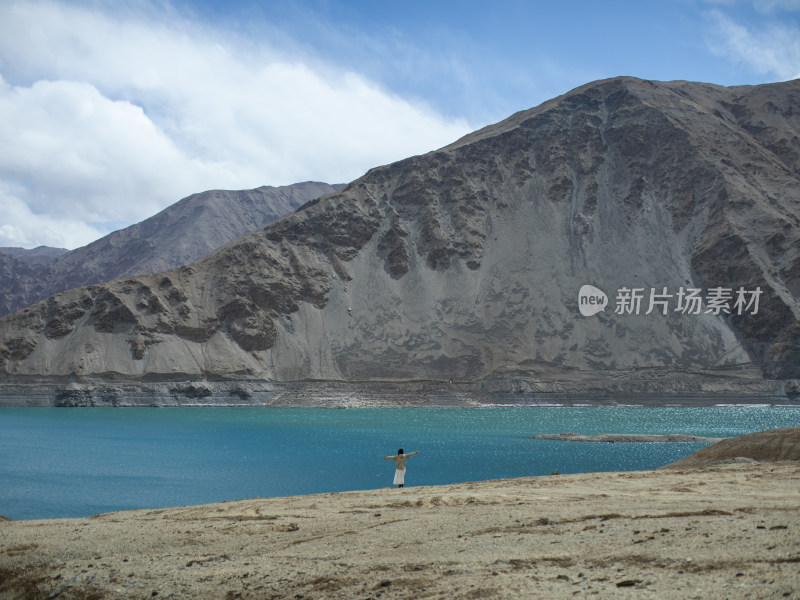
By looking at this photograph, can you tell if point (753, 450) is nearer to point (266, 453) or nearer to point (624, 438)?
point (266, 453)

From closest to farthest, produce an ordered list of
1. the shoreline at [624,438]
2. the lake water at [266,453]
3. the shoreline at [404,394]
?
1. the lake water at [266,453]
2. the shoreline at [624,438]
3. the shoreline at [404,394]

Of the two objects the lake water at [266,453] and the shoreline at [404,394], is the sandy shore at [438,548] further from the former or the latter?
the shoreline at [404,394]

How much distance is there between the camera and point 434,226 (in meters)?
158

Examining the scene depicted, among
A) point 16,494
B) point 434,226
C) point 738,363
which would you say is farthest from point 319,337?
point 16,494

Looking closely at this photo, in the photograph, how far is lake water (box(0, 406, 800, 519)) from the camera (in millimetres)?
33312

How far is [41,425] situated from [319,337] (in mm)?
67536

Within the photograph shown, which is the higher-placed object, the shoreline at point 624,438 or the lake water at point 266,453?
the shoreline at point 624,438

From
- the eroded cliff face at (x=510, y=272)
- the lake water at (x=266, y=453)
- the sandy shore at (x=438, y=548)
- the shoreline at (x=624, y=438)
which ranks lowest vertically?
the lake water at (x=266, y=453)

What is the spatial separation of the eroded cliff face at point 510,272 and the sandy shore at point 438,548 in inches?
4344

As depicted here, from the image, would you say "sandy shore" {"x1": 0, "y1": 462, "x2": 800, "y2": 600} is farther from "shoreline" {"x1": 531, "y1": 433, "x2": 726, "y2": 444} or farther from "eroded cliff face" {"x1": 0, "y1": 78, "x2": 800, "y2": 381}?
"eroded cliff face" {"x1": 0, "y1": 78, "x2": 800, "y2": 381}

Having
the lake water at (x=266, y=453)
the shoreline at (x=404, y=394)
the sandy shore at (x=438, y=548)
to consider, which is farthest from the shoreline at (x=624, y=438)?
the shoreline at (x=404, y=394)

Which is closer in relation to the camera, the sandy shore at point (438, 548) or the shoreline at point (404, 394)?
the sandy shore at point (438, 548)

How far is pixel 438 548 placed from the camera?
12078 millimetres

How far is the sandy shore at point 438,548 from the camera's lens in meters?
9.29
